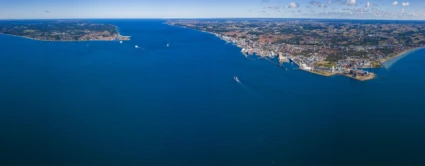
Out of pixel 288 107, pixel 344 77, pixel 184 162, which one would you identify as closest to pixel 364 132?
pixel 288 107

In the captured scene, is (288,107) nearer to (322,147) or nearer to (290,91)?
(290,91)

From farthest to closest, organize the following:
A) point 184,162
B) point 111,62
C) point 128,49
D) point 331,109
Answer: point 128,49 < point 111,62 < point 331,109 < point 184,162

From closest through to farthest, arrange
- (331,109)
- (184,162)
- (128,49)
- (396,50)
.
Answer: (184,162) < (331,109) < (396,50) < (128,49)

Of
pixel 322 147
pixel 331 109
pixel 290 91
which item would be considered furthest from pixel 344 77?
pixel 322 147

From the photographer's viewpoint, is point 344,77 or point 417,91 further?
point 344,77

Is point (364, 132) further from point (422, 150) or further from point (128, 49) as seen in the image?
point (128, 49)

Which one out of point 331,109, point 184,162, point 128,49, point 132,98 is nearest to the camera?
point 184,162
